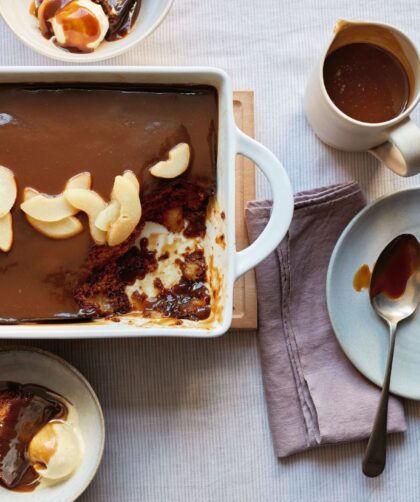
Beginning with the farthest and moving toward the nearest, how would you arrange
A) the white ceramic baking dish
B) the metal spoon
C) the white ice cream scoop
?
1. the metal spoon
2. the white ice cream scoop
3. the white ceramic baking dish

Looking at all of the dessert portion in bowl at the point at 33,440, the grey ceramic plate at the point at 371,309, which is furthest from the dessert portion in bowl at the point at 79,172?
the grey ceramic plate at the point at 371,309

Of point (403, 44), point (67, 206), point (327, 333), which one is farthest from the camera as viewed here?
point (327, 333)

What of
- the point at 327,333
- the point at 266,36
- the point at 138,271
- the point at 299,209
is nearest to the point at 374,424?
the point at 327,333

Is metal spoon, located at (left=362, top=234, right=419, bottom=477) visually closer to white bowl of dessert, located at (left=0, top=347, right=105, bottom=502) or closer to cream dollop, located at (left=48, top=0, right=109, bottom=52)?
white bowl of dessert, located at (left=0, top=347, right=105, bottom=502)

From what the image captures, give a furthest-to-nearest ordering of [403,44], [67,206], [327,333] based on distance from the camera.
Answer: [327,333]
[403,44]
[67,206]

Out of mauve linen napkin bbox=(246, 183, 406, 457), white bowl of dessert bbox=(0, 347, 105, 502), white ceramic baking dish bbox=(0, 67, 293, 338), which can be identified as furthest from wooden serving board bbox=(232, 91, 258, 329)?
white bowl of dessert bbox=(0, 347, 105, 502)

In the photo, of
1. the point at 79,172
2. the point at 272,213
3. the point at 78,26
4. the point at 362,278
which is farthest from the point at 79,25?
the point at 362,278

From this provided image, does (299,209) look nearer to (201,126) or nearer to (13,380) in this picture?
(201,126)
